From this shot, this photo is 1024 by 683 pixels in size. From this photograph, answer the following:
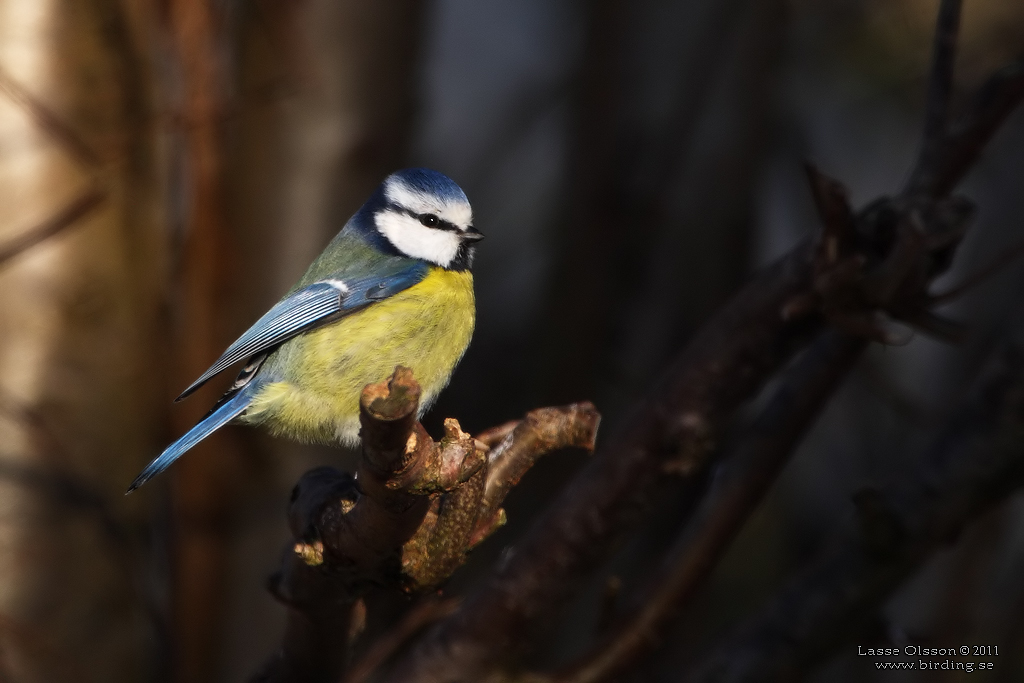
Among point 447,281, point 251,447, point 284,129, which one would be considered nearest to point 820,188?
point 447,281

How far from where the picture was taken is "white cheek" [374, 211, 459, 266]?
1.96 metres

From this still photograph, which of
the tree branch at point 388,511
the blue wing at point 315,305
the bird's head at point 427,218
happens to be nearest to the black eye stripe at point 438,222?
the bird's head at point 427,218

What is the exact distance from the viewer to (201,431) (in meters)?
1.63

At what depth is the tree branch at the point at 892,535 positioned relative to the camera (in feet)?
5.60

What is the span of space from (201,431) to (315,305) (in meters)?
0.33

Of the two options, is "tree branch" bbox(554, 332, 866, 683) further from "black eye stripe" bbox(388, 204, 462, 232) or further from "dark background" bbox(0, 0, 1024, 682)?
"black eye stripe" bbox(388, 204, 462, 232)

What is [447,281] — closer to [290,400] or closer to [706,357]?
[290,400]

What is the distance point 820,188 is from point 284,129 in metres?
1.31

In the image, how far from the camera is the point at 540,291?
3301mm

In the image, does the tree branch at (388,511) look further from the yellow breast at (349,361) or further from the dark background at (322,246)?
the dark background at (322,246)

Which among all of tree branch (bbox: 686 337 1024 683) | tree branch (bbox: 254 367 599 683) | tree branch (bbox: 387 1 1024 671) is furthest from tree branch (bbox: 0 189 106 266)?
tree branch (bbox: 686 337 1024 683)

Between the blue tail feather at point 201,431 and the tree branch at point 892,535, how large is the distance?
1092 mm

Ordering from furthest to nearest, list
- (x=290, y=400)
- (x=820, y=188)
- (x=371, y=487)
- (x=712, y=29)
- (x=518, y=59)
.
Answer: (x=518, y=59)
(x=712, y=29)
(x=290, y=400)
(x=820, y=188)
(x=371, y=487)

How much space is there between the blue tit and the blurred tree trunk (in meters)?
0.47
